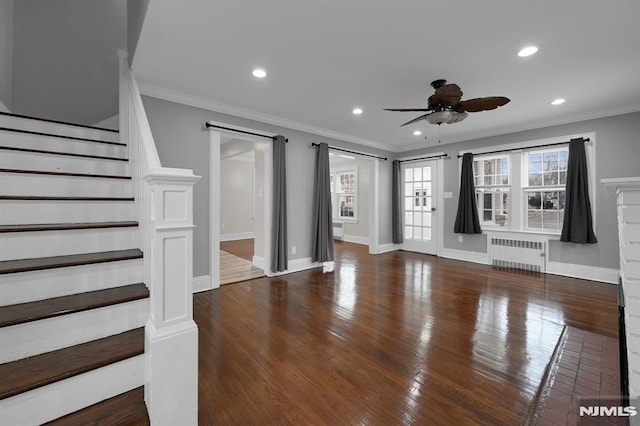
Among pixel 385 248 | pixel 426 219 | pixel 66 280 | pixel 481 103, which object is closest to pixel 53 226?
pixel 66 280

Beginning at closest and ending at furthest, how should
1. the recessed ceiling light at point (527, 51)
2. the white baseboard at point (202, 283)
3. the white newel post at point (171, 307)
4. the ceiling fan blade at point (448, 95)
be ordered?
the white newel post at point (171, 307), the recessed ceiling light at point (527, 51), the ceiling fan blade at point (448, 95), the white baseboard at point (202, 283)

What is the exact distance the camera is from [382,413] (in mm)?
1531

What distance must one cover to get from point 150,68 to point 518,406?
13.7 ft

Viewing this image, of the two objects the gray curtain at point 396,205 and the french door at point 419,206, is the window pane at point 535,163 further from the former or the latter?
the gray curtain at point 396,205

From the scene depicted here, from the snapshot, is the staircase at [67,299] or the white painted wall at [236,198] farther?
the white painted wall at [236,198]

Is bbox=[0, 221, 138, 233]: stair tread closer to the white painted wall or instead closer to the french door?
the french door

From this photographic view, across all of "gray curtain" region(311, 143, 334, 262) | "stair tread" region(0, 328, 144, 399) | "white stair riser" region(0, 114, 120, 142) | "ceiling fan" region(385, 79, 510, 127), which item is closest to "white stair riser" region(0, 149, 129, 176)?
"white stair riser" region(0, 114, 120, 142)

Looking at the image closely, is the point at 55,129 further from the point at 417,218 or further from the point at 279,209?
the point at 417,218

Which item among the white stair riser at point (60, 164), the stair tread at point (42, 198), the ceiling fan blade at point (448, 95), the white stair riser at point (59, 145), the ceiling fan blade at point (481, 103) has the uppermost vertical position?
the ceiling fan blade at point (448, 95)

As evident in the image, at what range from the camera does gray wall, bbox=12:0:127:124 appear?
332 centimetres

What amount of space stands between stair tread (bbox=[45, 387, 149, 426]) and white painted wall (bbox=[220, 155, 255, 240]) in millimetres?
6919

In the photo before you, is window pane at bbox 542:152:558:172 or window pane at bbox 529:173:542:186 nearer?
window pane at bbox 542:152:558:172

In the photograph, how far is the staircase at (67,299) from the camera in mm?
1138

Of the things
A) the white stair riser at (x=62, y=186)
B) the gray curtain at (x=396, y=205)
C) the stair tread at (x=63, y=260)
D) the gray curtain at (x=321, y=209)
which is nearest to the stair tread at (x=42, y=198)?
the white stair riser at (x=62, y=186)
